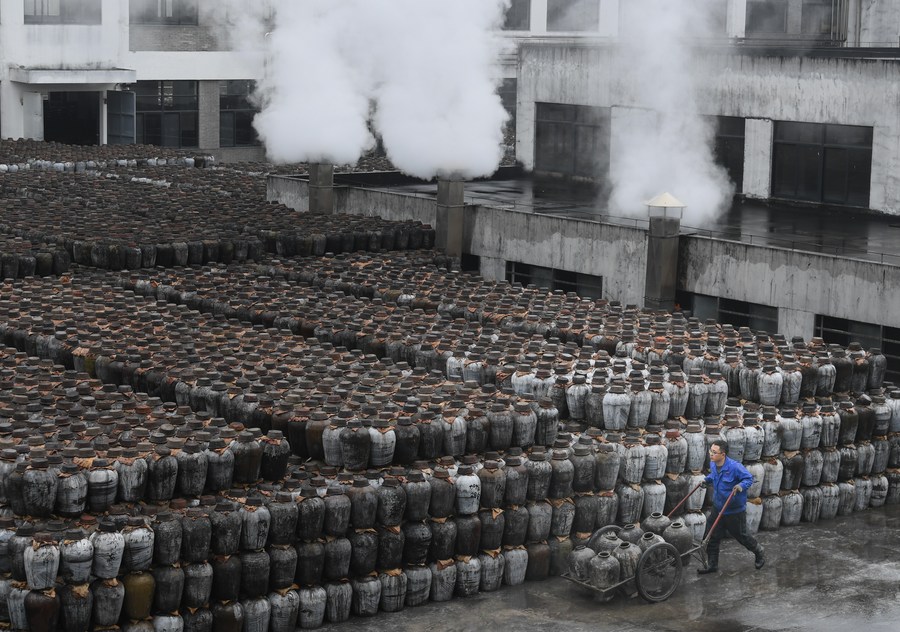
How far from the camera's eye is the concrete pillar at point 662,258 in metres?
25.7

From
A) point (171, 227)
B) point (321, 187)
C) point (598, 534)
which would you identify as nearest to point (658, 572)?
point (598, 534)

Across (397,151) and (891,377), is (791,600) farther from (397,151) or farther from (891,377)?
(397,151)

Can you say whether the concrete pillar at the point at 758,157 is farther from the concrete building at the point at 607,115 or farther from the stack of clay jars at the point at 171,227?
the stack of clay jars at the point at 171,227

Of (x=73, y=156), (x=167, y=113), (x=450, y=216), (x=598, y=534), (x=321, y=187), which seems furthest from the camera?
(x=167, y=113)

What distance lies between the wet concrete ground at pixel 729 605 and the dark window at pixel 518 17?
151 ft

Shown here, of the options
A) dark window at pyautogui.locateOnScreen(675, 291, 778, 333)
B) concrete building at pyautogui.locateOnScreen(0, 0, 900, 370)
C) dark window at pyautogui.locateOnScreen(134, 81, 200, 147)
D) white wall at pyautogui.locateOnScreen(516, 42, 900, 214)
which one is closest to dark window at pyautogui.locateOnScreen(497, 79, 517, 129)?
concrete building at pyautogui.locateOnScreen(0, 0, 900, 370)

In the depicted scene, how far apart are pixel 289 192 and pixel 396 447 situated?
19950 millimetres

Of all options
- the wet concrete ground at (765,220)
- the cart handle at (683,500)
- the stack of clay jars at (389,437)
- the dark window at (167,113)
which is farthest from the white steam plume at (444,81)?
the dark window at (167,113)

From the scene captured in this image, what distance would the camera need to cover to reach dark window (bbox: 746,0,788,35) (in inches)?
1841

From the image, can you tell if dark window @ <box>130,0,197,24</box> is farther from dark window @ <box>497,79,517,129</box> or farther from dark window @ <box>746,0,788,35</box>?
dark window @ <box>746,0,788,35</box>

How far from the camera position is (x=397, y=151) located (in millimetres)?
32188

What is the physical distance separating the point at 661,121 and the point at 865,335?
12.6 metres

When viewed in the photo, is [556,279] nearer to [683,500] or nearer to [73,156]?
[683,500]

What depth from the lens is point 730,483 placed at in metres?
15.2
